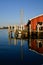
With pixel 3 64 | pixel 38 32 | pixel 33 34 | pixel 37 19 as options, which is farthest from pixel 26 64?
pixel 37 19

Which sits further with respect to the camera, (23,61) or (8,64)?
(23,61)

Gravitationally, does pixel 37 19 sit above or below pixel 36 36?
above

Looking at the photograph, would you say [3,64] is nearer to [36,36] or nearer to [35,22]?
[36,36]

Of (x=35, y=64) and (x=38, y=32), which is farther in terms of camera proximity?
(x=38, y=32)

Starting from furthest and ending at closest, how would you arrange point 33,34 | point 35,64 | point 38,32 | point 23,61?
point 33,34 < point 38,32 < point 23,61 < point 35,64

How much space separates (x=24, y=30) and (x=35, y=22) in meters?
2.84

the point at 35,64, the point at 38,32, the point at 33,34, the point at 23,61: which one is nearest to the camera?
the point at 35,64

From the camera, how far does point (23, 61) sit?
15523mm

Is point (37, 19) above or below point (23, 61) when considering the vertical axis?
above

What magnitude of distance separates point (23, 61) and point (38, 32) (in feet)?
72.1

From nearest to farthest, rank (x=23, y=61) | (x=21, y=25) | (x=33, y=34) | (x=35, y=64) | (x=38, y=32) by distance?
(x=35, y=64) → (x=23, y=61) → (x=38, y=32) → (x=33, y=34) → (x=21, y=25)

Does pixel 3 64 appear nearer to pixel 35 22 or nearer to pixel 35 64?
pixel 35 64

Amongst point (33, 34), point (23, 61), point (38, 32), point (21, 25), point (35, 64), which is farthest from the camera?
point (21, 25)

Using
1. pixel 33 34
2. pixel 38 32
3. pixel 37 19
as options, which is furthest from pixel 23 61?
pixel 37 19
